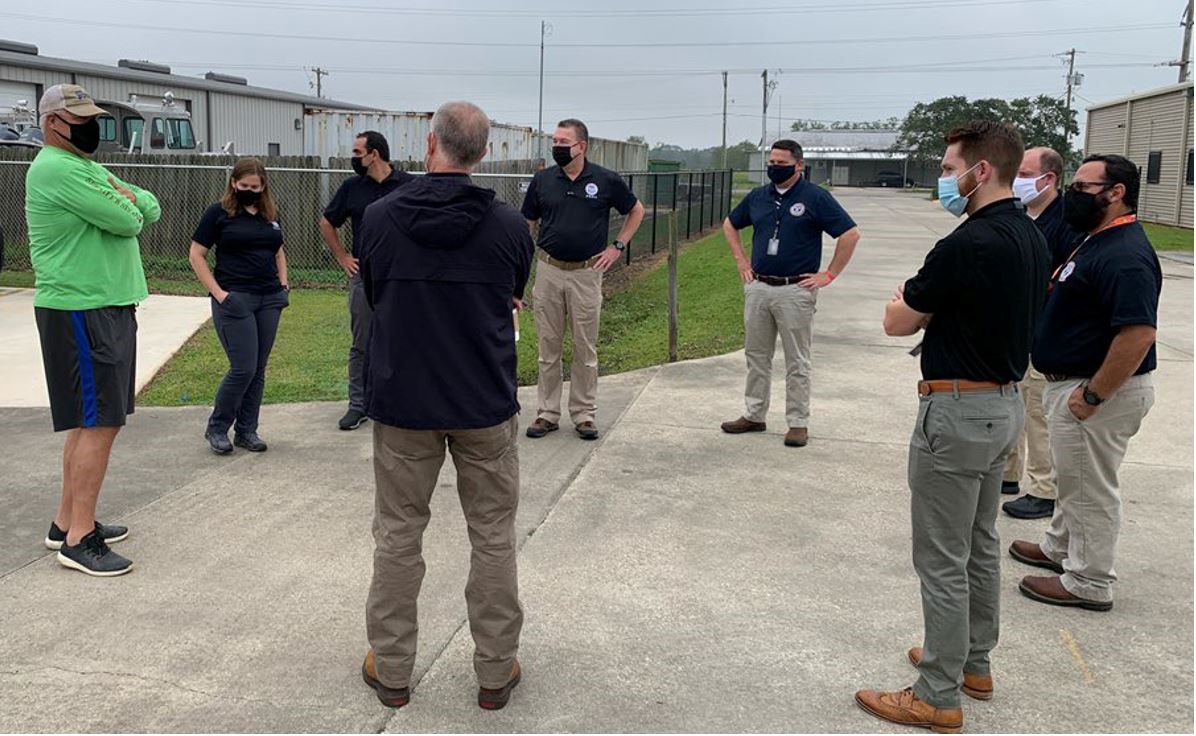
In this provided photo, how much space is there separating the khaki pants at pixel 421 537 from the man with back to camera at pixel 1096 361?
2307 millimetres

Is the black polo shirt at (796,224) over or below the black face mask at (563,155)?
below

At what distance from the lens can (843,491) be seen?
5.58m

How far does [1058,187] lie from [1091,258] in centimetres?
125

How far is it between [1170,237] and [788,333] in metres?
23.6

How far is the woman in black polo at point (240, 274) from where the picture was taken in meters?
5.84

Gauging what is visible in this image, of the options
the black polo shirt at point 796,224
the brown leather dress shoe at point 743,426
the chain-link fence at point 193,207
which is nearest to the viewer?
the black polo shirt at point 796,224

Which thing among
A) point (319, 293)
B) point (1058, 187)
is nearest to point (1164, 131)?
point (319, 293)

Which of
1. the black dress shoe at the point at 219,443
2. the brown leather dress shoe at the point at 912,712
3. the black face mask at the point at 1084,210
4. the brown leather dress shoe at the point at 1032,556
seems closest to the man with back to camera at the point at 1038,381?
the brown leather dress shoe at the point at 1032,556

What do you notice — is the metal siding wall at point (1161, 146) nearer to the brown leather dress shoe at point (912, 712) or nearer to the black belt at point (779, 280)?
the black belt at point (779, 280)

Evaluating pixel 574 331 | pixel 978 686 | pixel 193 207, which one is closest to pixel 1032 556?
pixel 978 686

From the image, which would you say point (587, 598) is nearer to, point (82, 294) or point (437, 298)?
point (437, 298)

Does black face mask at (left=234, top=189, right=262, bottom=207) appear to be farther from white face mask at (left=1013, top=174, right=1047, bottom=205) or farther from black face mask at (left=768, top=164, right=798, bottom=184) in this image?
white face mask at (left=1013, top=174, right=1047, bottom=205)

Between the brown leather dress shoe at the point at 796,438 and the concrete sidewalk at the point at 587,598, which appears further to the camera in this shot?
the brown leather dress shoe at the point at 796,438

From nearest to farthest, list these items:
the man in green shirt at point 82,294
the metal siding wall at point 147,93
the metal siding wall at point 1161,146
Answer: the man in green shirt at point 82,294 < the metal siding wall at point 147,93 < the metal siding wall at point 1161,146
